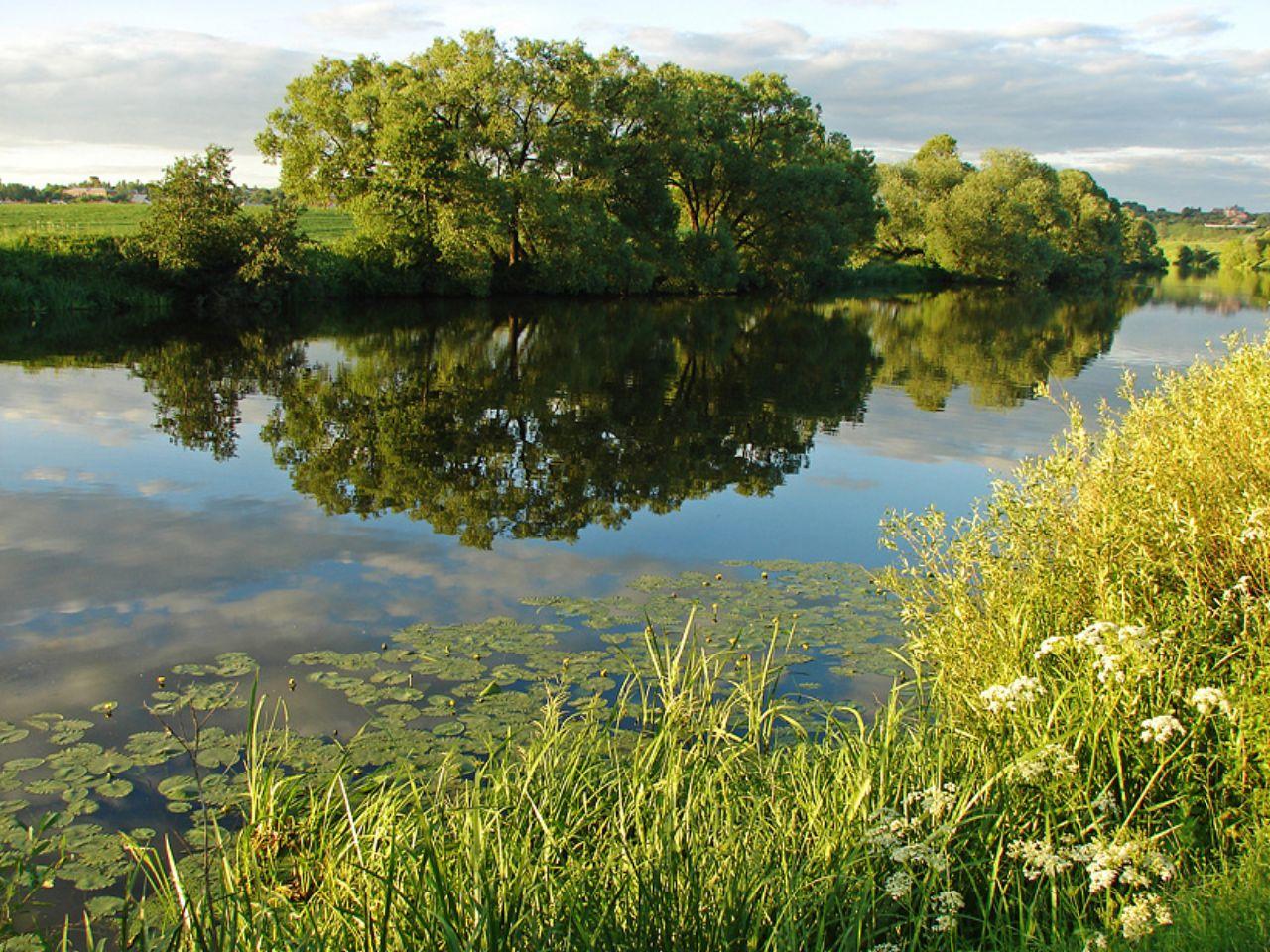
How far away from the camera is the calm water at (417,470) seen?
9250mm

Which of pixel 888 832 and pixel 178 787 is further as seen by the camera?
pixel 178 787

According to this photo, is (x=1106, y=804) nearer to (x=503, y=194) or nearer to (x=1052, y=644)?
(x=1052, y=644)

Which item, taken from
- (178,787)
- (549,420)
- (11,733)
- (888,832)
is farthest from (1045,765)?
(549,420)

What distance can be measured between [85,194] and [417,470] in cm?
6879

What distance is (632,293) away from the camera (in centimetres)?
5212

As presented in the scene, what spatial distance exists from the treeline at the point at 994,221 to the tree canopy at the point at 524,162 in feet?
68.7

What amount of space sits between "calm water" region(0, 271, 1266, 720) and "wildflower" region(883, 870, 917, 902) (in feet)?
18.2

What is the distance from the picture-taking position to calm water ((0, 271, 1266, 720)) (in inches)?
364

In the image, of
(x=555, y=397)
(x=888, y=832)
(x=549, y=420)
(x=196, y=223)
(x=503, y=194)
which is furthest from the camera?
(x=503, y=194)

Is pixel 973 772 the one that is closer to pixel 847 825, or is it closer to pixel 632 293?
pixel 847 825

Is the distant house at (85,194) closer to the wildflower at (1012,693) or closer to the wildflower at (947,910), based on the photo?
the wildflower at (1012,693)

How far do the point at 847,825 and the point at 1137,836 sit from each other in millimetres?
1214

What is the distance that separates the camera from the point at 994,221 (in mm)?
74250

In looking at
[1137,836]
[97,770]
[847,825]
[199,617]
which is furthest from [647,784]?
[199,617]
